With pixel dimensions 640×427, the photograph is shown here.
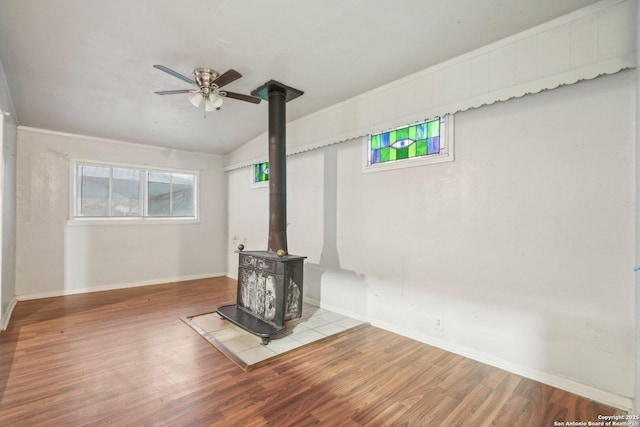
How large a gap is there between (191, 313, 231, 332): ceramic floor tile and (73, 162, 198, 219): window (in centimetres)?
283

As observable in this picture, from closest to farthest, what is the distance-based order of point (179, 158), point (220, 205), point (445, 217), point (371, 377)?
point (371, 377)
point (445, 217)
point (179, 158)
point (220, 205)

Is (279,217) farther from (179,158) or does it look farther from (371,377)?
(179,158)

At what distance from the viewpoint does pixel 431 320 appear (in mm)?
3023

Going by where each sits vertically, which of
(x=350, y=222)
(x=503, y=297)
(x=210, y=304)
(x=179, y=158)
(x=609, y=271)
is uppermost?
(x=179, y=158)

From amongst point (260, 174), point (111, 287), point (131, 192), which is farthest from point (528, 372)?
point (131, 192)

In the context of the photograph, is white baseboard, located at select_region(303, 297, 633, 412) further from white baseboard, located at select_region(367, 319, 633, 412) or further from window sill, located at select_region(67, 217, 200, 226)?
window sill, located at select_region(67, 217, 200, 226)

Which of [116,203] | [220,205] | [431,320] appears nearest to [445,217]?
[431,320]

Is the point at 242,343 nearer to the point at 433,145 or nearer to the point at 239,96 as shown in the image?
the point at 239,96

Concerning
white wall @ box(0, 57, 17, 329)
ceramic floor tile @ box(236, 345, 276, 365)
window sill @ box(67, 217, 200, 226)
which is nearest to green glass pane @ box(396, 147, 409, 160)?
ceramic floor tile @ box(236, 345, 276, 365)

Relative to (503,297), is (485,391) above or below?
below

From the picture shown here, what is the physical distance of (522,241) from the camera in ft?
8.11

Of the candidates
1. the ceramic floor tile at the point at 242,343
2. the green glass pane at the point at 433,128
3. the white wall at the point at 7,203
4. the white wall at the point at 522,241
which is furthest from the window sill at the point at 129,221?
the green glass pane at the point at 433,128

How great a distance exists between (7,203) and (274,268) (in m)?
3.30

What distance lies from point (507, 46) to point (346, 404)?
10.0 feet
